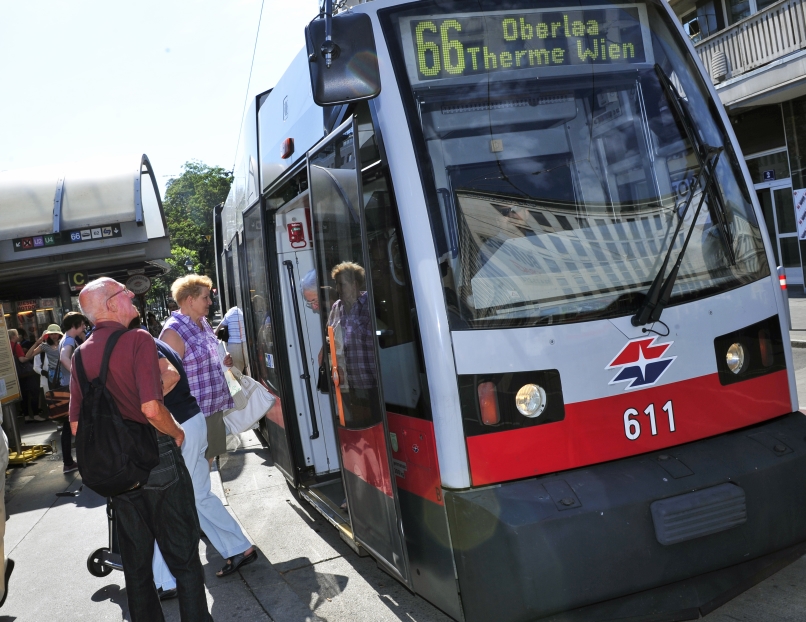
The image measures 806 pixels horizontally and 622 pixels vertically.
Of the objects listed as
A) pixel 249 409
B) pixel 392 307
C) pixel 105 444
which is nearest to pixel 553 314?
pixel 392 307

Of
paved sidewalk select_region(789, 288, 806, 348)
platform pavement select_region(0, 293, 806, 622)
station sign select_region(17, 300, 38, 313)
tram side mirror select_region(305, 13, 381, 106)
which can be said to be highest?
station sign select_region(17, 300, 38, 313)

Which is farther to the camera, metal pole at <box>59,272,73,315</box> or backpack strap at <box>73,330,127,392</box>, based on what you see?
metal pole at <box>59,272,73,315</box>

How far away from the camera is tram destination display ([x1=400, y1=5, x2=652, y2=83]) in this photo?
3.60m

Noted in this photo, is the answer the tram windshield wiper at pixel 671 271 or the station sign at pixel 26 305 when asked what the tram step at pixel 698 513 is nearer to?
the tram windshield wiper at pixel 671 271

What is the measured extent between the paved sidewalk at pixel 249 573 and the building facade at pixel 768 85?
1234cm

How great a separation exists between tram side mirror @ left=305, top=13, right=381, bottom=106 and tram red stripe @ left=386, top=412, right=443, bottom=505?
1.44 metres

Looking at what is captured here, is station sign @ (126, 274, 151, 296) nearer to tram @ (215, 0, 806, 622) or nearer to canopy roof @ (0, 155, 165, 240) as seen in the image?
canopy roof @ (0, 155, 165, 240)

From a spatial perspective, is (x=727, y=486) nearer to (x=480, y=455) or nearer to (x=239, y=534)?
(x=480, y=455)

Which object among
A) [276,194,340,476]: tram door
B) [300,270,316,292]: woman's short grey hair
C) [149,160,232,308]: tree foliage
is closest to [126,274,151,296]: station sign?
[276,194,340,476]: tram door

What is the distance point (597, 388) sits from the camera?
135 inches

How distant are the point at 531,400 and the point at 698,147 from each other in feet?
4.93

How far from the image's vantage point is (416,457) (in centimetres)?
358

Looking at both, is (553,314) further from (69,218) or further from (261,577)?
(69,218)

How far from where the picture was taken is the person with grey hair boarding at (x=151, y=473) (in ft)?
12.4
